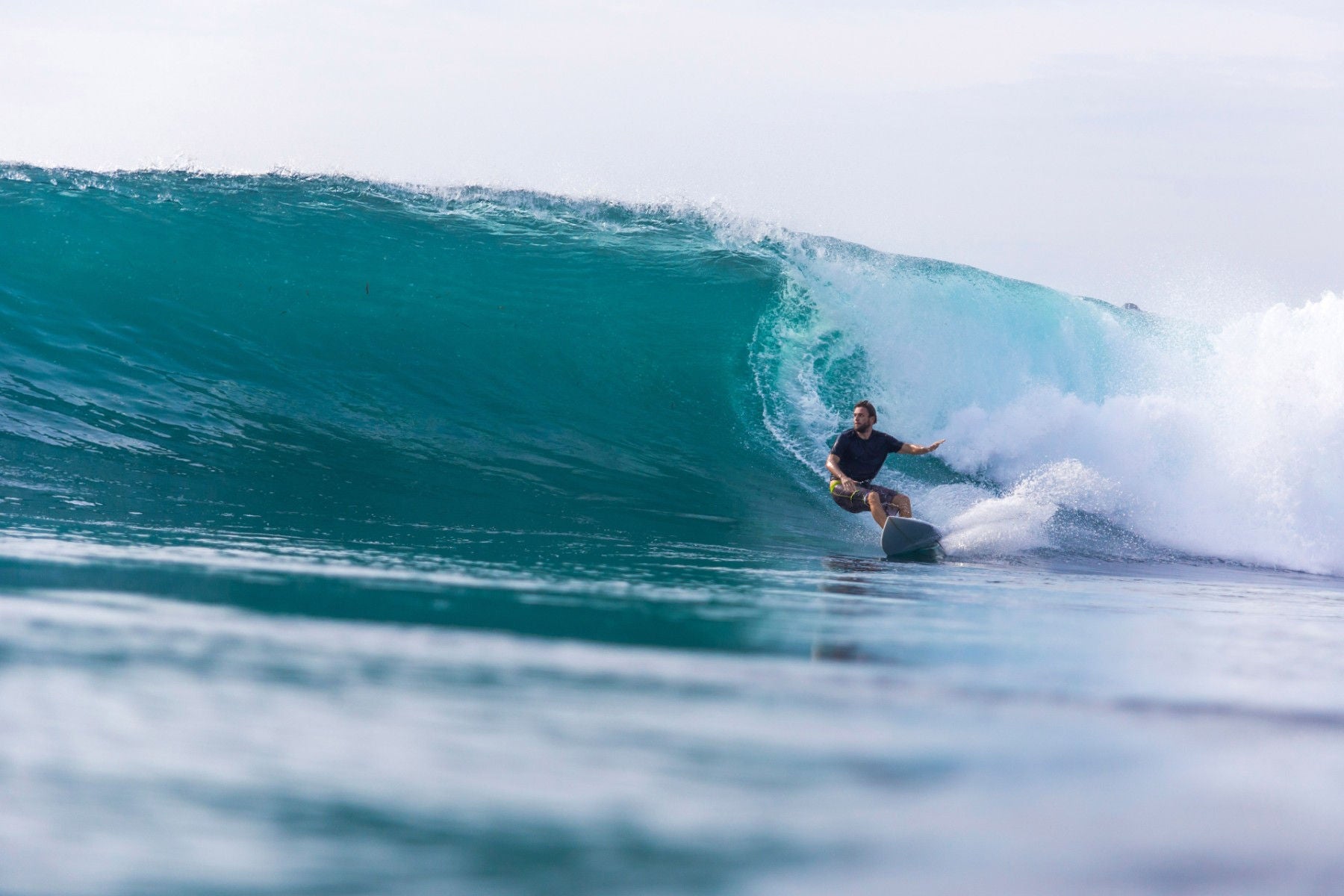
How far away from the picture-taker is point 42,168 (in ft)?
46.4

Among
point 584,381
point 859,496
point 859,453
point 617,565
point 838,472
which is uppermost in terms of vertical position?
point 584,381

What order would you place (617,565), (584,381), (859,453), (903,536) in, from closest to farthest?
(617,565)
(903,536)
(859,453)
(584,381)

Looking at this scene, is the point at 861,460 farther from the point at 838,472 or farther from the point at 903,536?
the point at 903,536

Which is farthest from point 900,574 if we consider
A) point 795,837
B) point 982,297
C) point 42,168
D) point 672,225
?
point 42,168

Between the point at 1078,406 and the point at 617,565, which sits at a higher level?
the point at 1078,406

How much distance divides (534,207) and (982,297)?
5.68 metres

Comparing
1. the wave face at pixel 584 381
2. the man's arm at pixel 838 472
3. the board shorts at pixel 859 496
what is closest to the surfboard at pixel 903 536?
the wave face at pixel 584 381

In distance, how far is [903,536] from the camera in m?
7.67

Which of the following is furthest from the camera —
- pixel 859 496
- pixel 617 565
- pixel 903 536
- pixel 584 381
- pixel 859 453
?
pixel 584 381

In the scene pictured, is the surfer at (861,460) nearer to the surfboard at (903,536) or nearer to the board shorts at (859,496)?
the board shorts at (859,496)

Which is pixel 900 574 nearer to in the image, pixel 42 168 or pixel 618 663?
pixel 618 663

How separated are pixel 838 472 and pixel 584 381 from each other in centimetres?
380

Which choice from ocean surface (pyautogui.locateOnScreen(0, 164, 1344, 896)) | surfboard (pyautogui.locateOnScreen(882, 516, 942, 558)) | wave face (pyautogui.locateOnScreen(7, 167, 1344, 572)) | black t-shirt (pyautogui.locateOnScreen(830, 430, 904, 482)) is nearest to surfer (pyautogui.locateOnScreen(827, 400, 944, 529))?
black t-shirt (pyautogui.locateOnScreen(830, 430, 904, 482))

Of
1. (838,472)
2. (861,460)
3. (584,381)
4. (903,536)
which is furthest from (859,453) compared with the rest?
(584,381)
